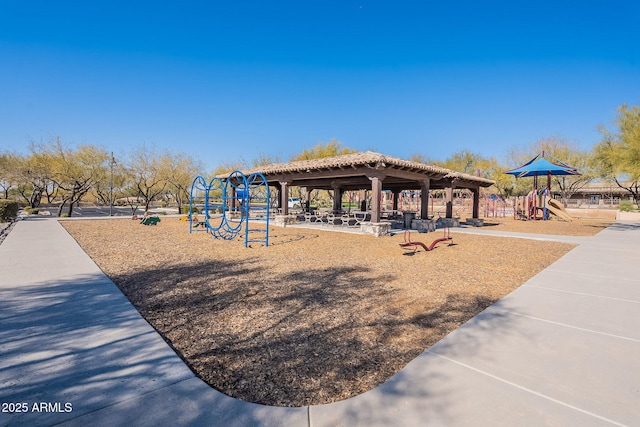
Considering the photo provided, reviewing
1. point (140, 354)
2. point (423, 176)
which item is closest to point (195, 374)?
point (140, 354)

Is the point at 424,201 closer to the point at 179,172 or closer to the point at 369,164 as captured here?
the point at 369,164

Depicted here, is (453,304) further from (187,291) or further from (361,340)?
(187,291)

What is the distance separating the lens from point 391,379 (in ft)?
8.92

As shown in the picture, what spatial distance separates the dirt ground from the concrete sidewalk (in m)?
0.27

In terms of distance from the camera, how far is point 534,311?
4449 mm

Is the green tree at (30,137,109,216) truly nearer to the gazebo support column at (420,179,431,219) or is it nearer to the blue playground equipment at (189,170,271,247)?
the blue playground equipment at (189,170,271,247)

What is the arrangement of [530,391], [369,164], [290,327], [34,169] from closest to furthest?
[530,391]
[290,327]
[369,164]
[34,169]

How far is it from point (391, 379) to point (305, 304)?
232cm

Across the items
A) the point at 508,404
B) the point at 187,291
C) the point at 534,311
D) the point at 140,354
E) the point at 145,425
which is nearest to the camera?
the point at 145,425

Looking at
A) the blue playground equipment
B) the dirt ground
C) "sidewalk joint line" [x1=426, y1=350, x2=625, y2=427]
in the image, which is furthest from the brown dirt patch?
"sidewalk joint line" [x1=426, y1=350, x2=625, y2=427]

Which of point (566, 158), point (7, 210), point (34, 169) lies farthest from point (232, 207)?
point (566, 158)

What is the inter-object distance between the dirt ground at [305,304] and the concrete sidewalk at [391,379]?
0.27 m

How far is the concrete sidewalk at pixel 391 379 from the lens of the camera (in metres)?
2.21

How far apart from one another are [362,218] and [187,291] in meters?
13.6
